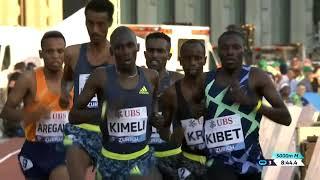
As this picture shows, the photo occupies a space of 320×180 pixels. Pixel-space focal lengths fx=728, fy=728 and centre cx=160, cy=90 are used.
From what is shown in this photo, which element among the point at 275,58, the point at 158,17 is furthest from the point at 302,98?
the point at 158,17

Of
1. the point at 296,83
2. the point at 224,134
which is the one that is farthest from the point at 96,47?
the point at 296,83

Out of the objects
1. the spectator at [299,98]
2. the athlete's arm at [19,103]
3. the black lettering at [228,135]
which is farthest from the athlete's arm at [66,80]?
the spectator at [299,98]

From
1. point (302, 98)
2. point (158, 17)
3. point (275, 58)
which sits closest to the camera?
point (302, 98)

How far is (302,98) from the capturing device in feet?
52.1

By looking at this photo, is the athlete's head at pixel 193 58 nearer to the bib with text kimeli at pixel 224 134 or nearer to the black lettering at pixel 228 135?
the bib with text kimeli at pixel 224 134

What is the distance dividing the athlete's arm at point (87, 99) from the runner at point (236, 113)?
0.76 meters

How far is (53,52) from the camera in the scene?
5.92 metres

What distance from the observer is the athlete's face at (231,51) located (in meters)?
5.06

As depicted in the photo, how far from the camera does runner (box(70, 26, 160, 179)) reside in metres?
4.99

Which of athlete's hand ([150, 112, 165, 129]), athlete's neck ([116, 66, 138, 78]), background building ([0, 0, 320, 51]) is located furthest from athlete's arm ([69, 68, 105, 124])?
background building ([0, 0, 320, 51])

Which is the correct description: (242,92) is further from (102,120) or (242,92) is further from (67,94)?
(67,94)

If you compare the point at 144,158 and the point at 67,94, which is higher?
the point at 67,94

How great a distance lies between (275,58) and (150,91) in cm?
3010

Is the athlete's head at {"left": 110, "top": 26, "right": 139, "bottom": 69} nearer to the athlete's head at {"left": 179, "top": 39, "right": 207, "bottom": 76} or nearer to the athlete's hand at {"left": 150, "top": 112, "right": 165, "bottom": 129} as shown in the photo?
the athlete's hand at {"left": 150, "top": 112, "right": 165, "bottom": 129}
